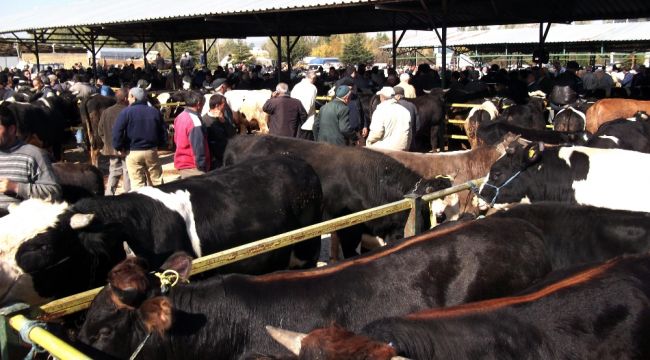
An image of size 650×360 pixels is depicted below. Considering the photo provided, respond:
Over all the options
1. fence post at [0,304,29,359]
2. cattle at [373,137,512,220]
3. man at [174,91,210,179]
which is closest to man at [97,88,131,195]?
man at [174,91,210,179]

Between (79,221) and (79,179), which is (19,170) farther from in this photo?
(79,179)

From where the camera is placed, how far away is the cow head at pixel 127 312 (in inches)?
93.6

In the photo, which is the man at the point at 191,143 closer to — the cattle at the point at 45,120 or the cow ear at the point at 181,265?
the cow ear at the point at 181,265

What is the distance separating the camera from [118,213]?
3766mm

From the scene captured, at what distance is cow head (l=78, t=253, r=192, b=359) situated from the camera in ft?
7.80

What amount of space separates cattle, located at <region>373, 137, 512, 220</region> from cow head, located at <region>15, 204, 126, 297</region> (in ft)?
12.0

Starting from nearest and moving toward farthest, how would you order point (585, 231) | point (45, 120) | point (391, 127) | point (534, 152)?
point (585, 231) < point (534, 152) < point (391, 127) < point (45, 120)

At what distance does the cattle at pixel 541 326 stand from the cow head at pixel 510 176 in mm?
2669

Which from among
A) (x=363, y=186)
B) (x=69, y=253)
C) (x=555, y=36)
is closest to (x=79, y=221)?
(x=69, y=253)

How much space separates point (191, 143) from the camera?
648 centimetres

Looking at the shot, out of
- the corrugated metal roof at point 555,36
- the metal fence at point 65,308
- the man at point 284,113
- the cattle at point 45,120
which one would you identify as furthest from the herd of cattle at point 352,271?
the corrugated metal roof at point 555,36

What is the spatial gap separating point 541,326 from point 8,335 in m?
2.04

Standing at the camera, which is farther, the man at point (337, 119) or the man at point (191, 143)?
the man at point (337, 119)

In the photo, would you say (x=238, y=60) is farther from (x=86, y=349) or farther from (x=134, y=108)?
(x=86, y=349)
